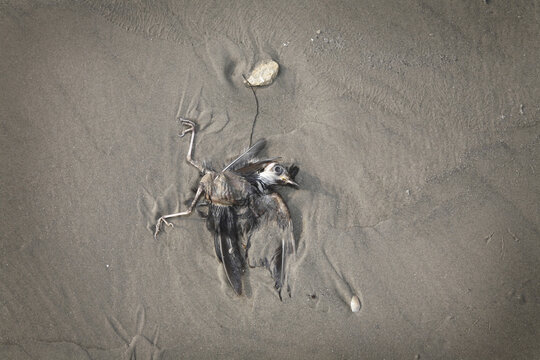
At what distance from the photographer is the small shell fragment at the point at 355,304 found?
3690mm

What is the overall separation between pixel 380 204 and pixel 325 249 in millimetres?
747

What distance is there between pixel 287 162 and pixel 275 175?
28cm

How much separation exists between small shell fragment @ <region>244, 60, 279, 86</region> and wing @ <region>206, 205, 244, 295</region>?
1353mm

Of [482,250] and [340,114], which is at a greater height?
[340,114]

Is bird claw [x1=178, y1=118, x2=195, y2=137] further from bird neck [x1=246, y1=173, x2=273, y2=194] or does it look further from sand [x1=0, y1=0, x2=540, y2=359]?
bird neck [x1=246, y1=173, x2=273, y2=194]

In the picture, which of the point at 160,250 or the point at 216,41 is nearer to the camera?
the point at 160,250

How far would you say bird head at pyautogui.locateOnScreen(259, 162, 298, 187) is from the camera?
3693mm

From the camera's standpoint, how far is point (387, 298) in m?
3.75

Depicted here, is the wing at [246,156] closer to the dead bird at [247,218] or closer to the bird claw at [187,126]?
the dead bird at [247,218]

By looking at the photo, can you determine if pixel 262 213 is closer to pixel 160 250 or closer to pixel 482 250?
pixel 160 250

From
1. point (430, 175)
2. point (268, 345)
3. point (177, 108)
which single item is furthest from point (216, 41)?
point (268, 345)

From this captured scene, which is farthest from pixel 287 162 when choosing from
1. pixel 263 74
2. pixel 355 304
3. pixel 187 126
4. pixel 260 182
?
pixel 355 304

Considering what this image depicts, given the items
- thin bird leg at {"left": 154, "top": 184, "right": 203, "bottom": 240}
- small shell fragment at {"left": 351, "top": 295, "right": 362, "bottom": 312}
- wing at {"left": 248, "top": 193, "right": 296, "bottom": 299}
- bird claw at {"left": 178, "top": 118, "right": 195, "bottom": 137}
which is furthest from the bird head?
small shell fragment at {"left": 351, "top": 295, "right": 362, "bottom": 312}

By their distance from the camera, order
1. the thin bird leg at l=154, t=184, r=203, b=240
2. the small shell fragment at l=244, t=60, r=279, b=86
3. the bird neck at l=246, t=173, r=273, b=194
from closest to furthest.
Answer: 1. the thin bird leg at l=154, t=184, r=203, b=240
2. the bird neck at l=246, t=173, r=273, b=194
3. the small shell fragment at l=244, t=60, r=279, b=86
